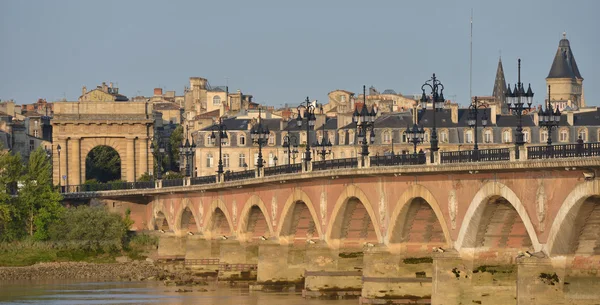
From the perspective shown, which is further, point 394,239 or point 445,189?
point 394,239

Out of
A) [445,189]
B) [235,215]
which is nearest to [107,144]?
[235,215]

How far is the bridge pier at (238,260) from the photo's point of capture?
92.1 metres

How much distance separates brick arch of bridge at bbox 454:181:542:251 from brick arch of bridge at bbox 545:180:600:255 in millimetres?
978

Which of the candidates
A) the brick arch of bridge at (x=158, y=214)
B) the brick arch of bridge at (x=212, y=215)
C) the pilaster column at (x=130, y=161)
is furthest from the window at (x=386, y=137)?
the brick arch of bridge at (x=212, y=215)

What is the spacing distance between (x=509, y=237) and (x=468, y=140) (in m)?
69.1

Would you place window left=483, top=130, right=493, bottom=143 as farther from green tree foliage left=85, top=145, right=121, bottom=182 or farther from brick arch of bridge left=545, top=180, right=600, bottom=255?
brick arch of bridge left=545, top=180, right=600, bottom=255

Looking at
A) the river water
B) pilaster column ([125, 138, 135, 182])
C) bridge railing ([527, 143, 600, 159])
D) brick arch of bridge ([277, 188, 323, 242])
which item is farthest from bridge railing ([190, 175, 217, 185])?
bridge railing ([527, 143, 600, 159])

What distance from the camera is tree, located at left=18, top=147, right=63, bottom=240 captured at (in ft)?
358

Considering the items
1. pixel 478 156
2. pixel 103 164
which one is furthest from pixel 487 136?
pixel 478 156

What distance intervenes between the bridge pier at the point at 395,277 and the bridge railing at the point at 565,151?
13.2 m

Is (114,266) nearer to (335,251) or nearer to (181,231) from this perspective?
(181,231)

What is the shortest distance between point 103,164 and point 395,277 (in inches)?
3574

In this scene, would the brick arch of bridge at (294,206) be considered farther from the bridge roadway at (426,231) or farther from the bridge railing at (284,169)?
the bridge railing at (284,169)

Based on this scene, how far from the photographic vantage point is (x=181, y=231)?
109m
